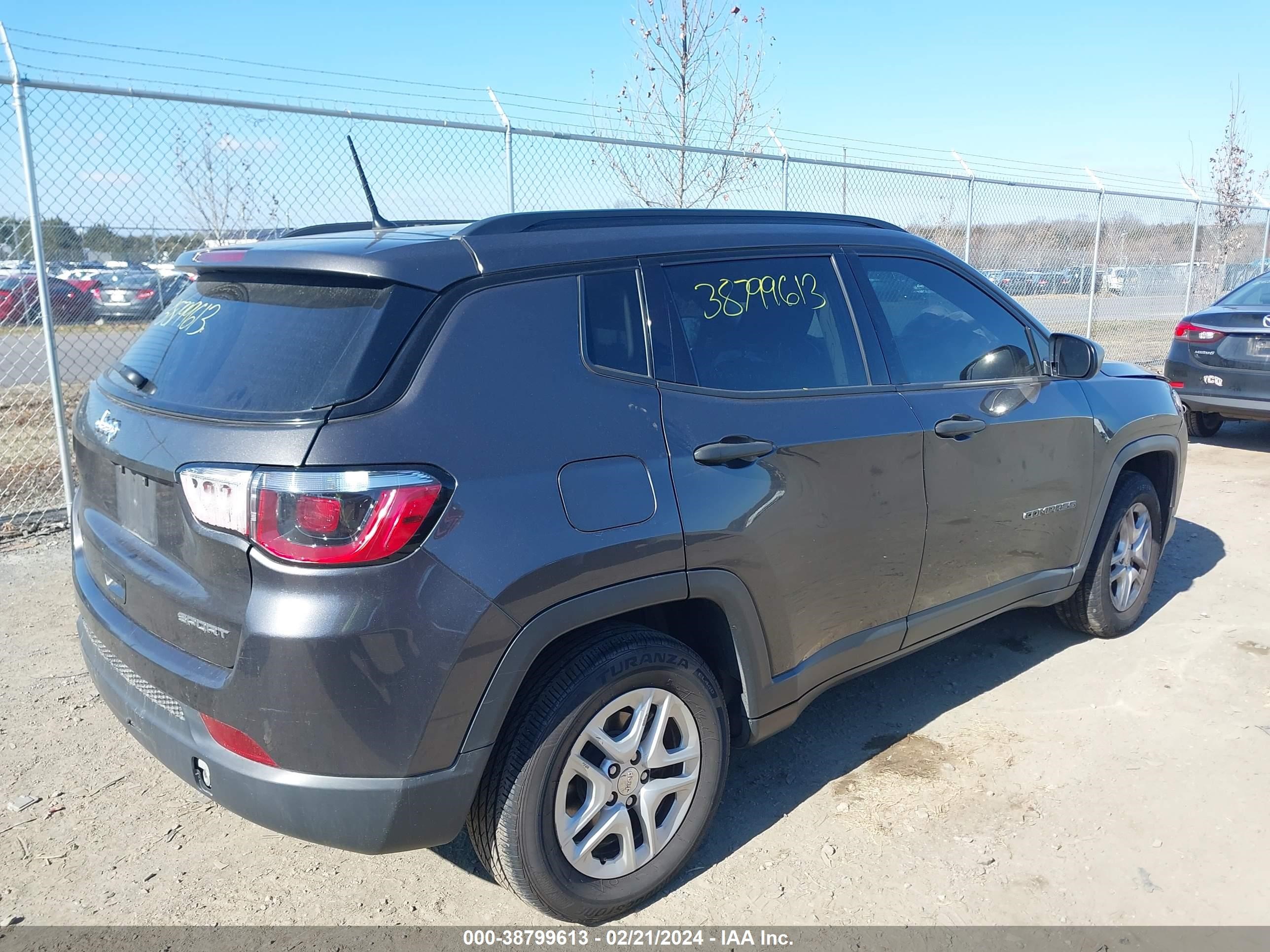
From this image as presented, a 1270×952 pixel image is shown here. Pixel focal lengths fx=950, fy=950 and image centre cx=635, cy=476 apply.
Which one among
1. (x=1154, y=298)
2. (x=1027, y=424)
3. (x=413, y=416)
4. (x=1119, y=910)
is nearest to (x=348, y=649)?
(x=413, y=416)

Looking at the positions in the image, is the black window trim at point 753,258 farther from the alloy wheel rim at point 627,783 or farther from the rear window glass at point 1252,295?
the rear window glass at point 1252,295

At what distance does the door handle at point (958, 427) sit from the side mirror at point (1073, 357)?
26.9 inches

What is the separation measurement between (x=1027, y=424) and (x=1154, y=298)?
44.0ft

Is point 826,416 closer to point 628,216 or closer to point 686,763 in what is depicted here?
point 628,216

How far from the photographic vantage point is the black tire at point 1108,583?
4.35 metres

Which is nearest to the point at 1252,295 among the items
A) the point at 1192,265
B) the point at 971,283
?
the point at 971,283

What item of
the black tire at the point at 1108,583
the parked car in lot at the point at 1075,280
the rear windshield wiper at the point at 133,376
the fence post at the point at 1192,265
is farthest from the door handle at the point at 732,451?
the fence post at the point at 1192,265

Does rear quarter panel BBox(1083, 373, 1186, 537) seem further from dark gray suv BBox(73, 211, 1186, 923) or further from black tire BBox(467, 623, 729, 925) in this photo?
black tire BBox(467, 623, 729, 925)

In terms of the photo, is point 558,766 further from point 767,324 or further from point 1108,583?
point 1108,583

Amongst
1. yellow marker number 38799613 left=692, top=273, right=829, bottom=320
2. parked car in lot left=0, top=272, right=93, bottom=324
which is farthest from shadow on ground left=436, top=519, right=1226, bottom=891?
parked car in lot left=0, top=272, right=93, bottom=324

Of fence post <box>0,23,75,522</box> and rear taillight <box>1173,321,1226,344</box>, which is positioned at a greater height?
fence post <box>0,23,75,522</box>

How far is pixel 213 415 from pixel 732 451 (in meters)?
1.38

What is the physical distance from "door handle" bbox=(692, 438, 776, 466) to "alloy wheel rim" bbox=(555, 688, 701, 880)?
67 centimetres

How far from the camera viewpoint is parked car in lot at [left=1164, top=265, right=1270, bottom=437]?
8.38 m
